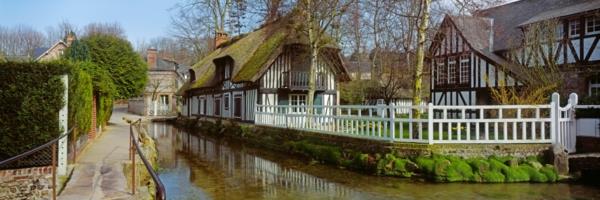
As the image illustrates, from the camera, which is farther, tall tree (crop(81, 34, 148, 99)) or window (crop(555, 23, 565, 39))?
tall tree (crop(81, 34, 148, 99))

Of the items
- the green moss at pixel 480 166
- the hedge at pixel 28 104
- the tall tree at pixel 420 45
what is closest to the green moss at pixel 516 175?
the green moss at pixel 480 166

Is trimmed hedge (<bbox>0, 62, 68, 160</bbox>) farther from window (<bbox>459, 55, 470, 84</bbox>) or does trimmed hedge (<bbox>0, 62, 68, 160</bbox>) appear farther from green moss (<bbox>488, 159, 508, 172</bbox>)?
window (<bbox>459, 55, 470, 84</bbox>)

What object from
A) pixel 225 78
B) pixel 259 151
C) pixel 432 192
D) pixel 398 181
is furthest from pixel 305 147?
pixel 225 78

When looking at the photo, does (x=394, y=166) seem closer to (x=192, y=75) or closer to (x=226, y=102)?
(x=226, y=102)

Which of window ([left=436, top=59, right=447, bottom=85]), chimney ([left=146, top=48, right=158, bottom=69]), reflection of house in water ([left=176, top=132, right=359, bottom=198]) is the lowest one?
reflection of house in water ([left=176, top=132, right=359, bottom=198])

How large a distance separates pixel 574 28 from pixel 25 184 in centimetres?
1985

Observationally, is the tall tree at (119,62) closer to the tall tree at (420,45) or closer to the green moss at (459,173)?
the tall tree at (420,45)

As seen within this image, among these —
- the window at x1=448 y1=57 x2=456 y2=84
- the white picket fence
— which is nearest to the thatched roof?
the white picket fence

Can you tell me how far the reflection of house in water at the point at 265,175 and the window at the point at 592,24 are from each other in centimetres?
1373

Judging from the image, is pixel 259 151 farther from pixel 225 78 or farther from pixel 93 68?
pixel 225 78

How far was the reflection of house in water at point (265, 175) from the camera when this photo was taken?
9.76 meters

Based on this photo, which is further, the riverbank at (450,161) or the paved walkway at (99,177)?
the riverbank at (450,161)

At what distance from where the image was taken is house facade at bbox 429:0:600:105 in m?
18.3

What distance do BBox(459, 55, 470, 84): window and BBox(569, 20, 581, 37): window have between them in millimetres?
5081
